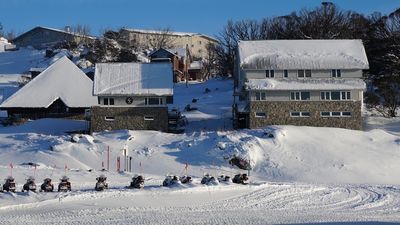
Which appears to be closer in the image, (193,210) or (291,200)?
(193,210)

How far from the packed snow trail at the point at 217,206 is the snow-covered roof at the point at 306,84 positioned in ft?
55.0

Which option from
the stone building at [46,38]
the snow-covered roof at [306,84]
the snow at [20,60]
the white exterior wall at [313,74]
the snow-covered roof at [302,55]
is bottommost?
the snow-covered roof at [306,84]

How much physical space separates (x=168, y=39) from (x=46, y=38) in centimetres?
2290

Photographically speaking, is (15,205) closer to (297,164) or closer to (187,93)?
(297,164)

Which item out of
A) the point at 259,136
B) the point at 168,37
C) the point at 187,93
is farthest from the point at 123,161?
the point at 168,37

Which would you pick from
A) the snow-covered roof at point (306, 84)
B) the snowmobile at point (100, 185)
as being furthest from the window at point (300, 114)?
the snowmobile at point (100, 185)

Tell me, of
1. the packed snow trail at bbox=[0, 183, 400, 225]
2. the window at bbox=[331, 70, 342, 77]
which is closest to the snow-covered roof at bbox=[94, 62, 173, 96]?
the window at bbox=[331, 70, 342, 77]

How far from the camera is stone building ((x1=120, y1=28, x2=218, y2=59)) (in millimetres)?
123938

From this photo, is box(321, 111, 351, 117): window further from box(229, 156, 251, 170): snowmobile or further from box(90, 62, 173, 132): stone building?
box(90, 62, 173, 132): stone building

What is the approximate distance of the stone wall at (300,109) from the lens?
4634 centimetres

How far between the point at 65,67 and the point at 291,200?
117ft

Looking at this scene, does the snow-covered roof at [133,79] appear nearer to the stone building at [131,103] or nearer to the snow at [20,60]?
the stone building at [131,103]

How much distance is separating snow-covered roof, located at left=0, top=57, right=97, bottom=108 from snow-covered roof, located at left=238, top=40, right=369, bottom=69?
13071 millimetres

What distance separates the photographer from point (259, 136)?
140 feet
